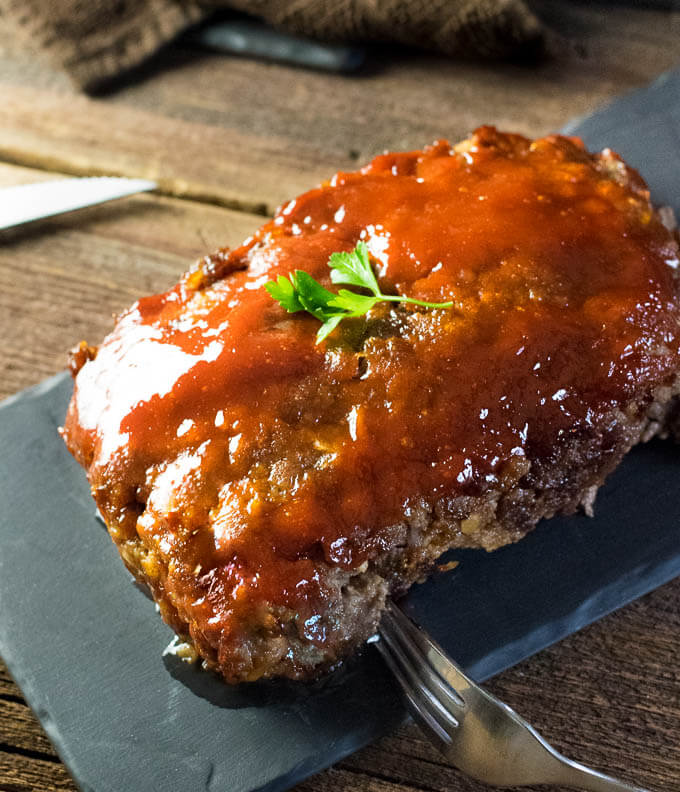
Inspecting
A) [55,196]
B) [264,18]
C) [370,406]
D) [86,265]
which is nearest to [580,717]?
[370,406]

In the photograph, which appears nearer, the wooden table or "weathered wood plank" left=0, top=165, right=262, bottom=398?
"weathered wood plank" left=0, top=165, right=262, bottom=398

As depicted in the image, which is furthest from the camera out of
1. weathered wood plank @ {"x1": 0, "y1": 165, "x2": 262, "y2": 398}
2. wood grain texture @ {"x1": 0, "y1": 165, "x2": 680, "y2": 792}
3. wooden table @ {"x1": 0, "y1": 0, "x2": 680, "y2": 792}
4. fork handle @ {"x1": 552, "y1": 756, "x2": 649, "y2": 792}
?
wooden table @ {"x1": 0, "y1": 0, "x2": 680, "y2": 792}

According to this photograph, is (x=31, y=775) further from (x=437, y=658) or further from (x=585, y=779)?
(x=585, y=779)

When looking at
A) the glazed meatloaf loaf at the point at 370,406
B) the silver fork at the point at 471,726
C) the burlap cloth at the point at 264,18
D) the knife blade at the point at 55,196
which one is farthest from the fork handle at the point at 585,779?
the burlap cloth at the point at 264,18

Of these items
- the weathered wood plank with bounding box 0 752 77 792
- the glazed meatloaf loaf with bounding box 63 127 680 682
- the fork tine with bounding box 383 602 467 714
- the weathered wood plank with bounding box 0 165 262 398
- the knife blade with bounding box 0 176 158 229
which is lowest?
the weathered wood plank with bounding box 0 752 77 792

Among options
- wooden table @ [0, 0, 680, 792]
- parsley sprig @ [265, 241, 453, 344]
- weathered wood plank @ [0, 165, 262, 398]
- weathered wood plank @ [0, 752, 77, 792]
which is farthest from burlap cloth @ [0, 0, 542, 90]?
weathered wood plank @ [0, 752, 77, 792]

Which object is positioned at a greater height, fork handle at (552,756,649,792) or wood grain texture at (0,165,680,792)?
fork handle at (552,756,649,792)

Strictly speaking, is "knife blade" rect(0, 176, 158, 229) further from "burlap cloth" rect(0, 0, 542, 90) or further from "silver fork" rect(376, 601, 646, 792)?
"silver fork" rect(376, 601, 646, 792)
